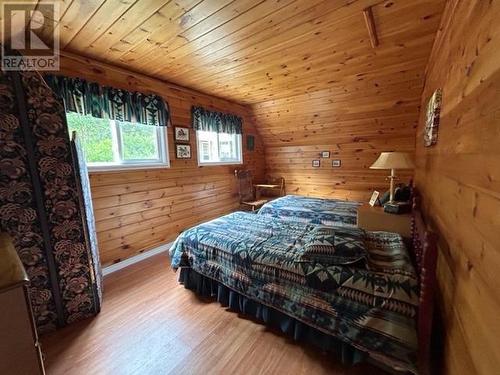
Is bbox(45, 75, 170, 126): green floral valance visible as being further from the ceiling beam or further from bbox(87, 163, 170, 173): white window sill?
the ceiling beam

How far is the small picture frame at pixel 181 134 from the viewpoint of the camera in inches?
130

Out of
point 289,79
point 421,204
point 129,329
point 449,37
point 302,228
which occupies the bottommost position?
point 129,329

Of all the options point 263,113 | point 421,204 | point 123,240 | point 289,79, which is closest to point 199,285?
point 123,240

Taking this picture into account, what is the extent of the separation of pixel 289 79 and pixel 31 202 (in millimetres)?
3101

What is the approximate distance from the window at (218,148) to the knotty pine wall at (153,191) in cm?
16

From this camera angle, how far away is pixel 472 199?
88cm

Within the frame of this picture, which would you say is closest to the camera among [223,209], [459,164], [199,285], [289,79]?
[459,164]

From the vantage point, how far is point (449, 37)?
157cm

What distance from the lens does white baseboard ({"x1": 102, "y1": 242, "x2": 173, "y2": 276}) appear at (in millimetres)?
2639

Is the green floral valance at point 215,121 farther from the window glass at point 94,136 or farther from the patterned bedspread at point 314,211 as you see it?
the patterned bedspread at point 314,211

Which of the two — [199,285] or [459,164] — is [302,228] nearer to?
[199,285]

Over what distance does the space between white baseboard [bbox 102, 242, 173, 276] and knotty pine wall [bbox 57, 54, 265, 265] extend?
6cm

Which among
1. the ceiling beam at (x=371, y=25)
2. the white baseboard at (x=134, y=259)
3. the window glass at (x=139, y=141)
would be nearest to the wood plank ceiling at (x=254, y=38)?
the ceiling beam at (x=371, y=25)

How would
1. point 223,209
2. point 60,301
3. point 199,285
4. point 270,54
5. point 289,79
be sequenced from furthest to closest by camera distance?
point 223,209
point 289,79
point 270,54
point 199,285
point 60,301
